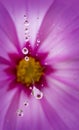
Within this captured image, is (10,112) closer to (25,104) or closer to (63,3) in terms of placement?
(25,104)

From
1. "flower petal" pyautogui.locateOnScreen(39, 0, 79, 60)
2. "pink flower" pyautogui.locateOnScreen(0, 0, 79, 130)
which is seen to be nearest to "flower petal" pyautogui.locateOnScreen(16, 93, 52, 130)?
"pink flower" pyautogui.locateOnScreen(0, 0, 79, 130)

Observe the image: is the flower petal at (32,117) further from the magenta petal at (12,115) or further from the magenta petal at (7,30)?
the magenta petal at (7,30)

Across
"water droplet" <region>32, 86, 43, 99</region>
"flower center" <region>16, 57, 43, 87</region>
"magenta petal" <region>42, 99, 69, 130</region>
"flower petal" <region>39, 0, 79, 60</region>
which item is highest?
"flower petal" <region>39, 0, 79, 60</region>

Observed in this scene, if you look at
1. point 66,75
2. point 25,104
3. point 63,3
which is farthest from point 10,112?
point 63,3

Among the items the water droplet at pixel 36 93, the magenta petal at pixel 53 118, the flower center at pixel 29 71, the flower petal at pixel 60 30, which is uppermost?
the flower petal at pixel 60 30

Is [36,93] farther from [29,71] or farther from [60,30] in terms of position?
[60,30]

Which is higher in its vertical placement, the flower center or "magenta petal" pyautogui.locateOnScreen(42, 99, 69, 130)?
the flower center

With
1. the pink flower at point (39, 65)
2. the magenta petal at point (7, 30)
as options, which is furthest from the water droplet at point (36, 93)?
the magenta petal at point (7, 30)

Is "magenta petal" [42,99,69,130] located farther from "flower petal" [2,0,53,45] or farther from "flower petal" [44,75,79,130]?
"flower petal" [2,0,53,45]
